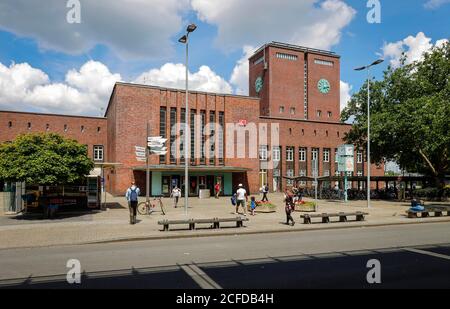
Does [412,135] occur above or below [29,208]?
above

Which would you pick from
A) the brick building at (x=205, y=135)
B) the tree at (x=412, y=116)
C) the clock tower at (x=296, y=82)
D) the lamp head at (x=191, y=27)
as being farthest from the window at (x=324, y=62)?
the lamp head at (x=191, y=27)

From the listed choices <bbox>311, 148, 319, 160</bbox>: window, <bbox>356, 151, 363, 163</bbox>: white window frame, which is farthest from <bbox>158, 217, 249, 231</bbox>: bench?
<bbox>356, 151, 363, 163</bbox>: white window frame

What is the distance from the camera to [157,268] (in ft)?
27.3

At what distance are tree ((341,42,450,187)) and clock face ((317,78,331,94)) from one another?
28.5m

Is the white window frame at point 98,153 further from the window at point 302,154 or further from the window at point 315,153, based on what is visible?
the window at point 315,153

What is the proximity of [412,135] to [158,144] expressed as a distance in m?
21.7

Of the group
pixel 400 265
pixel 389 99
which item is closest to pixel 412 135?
pixel 389 99

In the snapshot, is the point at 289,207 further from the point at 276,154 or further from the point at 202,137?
the point at 276,154

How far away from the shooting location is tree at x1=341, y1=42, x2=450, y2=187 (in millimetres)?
29828

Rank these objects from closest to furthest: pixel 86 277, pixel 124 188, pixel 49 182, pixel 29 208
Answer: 1. pixel 86 277
2. pixel 49 182
3. pixel 29 208
4. pixel 124 188

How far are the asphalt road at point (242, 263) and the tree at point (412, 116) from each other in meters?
19.6

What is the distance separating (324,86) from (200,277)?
63.5 meters
